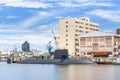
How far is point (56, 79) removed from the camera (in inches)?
2355

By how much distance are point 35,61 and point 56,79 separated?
122708 mm

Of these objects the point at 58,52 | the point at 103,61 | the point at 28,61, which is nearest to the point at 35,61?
the point at 28,61

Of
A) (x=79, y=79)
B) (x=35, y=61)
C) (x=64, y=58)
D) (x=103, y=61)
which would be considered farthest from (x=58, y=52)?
(x=79, y=79)

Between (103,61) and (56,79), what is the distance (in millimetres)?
131634

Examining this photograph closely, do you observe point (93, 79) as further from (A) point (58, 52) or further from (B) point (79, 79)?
(A) point (58, 52)

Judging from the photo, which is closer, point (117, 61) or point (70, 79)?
point (70, 79)

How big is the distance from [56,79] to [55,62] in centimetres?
10990

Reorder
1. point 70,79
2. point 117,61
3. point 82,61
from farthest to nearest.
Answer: point 117,61, point 82,61, point 70,79

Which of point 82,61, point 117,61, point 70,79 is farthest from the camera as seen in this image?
point 117,61

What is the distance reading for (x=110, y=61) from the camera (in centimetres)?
18562

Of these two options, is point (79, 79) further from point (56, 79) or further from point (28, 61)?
point (28, 61)

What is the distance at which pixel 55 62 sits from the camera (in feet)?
557

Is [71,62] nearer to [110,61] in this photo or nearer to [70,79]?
[110,61]

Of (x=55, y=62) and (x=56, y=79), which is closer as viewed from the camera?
(x=56, y=79)
